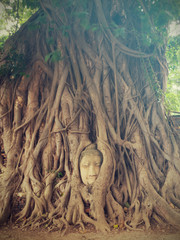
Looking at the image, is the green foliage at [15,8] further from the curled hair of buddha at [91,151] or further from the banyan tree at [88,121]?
the curled hair of buddha at [91,151]

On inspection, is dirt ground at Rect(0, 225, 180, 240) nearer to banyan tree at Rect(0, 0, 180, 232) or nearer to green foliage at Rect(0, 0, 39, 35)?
banyan tree at Rect(0, 0, 180, 232)

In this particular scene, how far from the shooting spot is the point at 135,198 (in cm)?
261

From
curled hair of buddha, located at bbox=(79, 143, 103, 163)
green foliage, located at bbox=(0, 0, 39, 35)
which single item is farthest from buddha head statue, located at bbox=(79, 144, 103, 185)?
green foliage, located at bbox=(0, 0, 39, 35)

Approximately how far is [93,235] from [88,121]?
1.79m

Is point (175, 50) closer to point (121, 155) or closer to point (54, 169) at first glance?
point (121, 155)

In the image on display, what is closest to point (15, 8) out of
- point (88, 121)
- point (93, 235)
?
point (88, 121)

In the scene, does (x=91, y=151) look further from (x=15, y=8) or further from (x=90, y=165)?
(x=15, y=8)

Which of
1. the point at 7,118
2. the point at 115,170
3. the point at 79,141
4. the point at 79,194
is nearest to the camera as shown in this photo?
the point at 79,194

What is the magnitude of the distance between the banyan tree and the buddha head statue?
0.02m

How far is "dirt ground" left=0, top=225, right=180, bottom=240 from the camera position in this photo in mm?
2051

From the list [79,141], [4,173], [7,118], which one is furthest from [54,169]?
[7,118]

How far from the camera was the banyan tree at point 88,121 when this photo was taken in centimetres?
256

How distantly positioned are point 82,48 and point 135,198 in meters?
2.91

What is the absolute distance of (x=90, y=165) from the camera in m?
2.66
